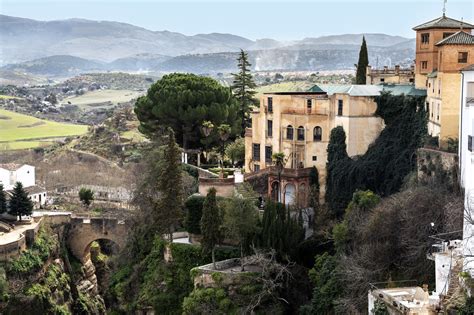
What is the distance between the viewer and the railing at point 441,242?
29.1 metres

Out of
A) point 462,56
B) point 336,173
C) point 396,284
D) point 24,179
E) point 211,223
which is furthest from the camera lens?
point 24,179

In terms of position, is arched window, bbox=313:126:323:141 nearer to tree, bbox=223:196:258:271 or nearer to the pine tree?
tree, bbox=223:196:258:271

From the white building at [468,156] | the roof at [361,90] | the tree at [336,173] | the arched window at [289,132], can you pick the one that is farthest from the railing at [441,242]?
the arched window at [289,132]

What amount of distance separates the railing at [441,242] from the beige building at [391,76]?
66.0ft

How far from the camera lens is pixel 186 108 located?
5791 centimetres

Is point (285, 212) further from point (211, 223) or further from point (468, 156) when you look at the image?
point (468, 156)

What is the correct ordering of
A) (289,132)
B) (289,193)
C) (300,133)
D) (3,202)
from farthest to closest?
(3,202) → (289,132) → (300,133) → (289,193)

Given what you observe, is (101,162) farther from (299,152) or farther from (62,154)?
(299,152)

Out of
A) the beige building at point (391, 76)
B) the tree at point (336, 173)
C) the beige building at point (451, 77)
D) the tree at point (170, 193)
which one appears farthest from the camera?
the beige building at point (391, 76)

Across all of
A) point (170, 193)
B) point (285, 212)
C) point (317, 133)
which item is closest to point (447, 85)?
point (285, 212)

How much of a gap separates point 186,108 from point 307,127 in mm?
12608

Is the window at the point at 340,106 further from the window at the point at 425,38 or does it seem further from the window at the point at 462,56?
the window at the point at 462,56

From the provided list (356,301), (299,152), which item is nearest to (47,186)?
(299,152)

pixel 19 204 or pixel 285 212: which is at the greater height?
pixel 285 212
